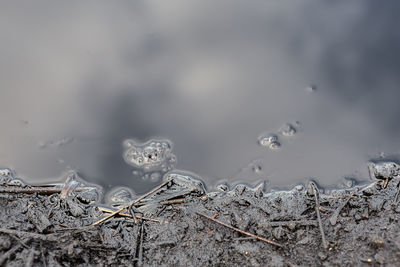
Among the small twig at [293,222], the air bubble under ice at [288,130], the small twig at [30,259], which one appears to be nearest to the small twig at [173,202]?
the small twig at [293,222]

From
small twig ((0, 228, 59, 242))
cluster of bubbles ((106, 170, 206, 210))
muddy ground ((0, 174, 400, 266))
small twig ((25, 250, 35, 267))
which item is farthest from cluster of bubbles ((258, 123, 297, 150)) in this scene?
small twig ((25, 250, 35, 267))

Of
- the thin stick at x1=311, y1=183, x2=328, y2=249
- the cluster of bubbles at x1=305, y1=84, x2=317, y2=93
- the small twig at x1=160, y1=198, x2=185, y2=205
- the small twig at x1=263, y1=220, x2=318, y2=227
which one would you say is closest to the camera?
the thin stick at x1=311, y1=183, x2=328, y2=249

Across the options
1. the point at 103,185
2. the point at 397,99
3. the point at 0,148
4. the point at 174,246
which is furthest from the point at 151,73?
the point at 397,99

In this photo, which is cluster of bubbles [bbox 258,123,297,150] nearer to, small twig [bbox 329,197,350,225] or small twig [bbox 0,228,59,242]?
small twig [bbox 329,197,350,225]

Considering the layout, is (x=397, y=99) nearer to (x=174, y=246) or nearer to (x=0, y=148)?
(x=174, y=246)

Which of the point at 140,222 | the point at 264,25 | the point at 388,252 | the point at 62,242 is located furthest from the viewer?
the point at 264,25

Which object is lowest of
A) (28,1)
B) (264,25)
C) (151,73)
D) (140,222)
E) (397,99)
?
(140,222)

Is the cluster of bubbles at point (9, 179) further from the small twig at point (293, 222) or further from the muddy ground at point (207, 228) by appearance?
the small twig at point (293, 222)

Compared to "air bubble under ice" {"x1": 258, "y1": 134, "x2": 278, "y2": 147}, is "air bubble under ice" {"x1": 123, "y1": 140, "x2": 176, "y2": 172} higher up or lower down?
lower down
